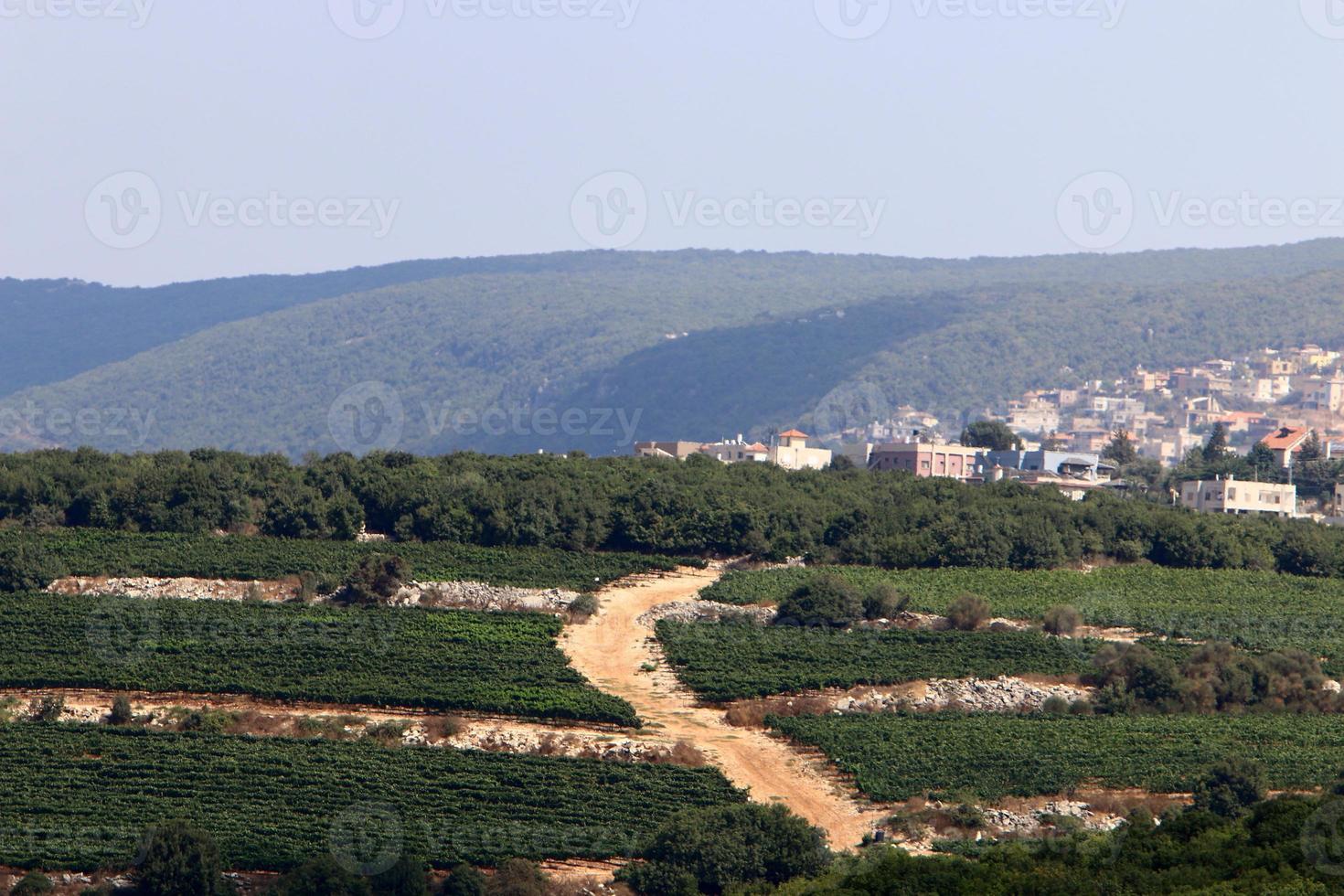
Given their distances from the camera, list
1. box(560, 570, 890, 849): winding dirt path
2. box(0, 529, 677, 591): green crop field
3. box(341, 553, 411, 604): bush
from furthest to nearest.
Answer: box(0, 529, 677, 591): green crop field → box(341, 553, 411, 604): bush → box(560, 570, 890, 849): winding dirt path

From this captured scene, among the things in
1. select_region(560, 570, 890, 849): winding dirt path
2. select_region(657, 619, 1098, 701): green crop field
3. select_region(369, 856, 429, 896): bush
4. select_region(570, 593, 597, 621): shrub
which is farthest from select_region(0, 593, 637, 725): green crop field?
select_region(369, 856, 429, 896): bush

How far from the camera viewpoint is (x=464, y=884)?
32.8 meters

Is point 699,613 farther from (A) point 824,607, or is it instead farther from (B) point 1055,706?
(B) point 1055,706

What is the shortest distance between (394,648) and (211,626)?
16.0ft

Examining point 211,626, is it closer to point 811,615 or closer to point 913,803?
point 811,615

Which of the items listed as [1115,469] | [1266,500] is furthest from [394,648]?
[1115,469]

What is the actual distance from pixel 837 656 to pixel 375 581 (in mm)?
13203

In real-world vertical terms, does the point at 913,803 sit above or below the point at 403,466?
below

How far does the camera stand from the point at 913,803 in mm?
38094

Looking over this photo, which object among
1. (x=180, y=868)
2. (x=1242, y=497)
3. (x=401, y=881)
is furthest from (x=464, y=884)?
(x=1242, y=497)

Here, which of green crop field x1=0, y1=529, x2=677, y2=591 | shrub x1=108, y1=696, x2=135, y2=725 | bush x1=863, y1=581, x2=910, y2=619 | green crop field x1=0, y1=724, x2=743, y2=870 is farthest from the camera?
green crop field x1=0, y1=529, x2=677, y2=591

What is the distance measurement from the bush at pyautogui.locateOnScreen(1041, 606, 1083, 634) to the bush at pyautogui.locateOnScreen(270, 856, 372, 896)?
24799 millimetres

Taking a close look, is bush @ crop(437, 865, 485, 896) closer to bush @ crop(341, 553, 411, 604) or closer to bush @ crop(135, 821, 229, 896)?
bush @ crop(135, 821, 229, 896)

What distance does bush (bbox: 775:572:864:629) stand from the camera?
52.3 m
